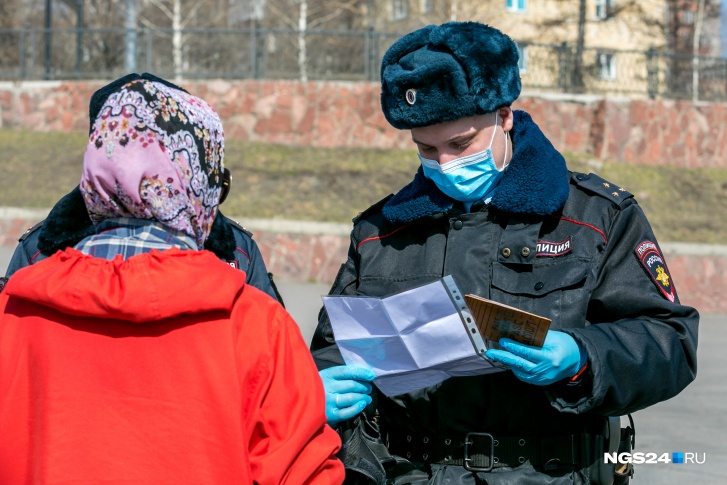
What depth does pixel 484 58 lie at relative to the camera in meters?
2.72

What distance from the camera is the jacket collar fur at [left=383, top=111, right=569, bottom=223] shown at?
2668mm

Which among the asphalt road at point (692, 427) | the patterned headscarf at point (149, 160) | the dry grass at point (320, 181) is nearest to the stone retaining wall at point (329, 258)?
the dry grass at point (320, 181)

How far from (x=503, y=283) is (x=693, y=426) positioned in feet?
14.8

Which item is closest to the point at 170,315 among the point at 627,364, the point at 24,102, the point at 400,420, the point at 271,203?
the point at 400,420

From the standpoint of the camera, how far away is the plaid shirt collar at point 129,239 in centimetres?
193

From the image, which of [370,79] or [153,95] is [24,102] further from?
[153,95]

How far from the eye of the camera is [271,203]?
13.0 metres

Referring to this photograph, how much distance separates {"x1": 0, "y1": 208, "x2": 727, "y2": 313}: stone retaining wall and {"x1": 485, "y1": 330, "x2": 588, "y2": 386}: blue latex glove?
9.17 metres

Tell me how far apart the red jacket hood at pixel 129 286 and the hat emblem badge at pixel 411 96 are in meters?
1.04

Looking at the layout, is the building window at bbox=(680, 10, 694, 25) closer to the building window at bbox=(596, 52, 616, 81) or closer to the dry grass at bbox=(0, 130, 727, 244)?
the building window at bbox=(596, 52, 616, 81)

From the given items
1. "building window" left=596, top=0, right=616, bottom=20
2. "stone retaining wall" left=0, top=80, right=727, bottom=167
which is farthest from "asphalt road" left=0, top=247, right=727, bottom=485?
"building window" left=596, top=0, right=616, bottom=20

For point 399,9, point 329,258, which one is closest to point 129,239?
point 329,258

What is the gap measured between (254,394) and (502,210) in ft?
3.45

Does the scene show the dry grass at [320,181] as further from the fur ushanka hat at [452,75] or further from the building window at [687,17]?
the building window at [687,17]
